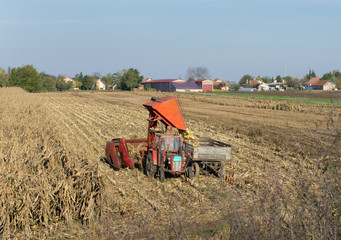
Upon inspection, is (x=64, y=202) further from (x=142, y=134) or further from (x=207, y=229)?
(x=142, y=134)

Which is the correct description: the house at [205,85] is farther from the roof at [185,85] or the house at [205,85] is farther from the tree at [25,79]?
the tree at [25,79]

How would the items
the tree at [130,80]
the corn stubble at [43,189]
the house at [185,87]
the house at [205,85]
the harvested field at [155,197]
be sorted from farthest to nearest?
the house at [205,85] → the tree at [130,80] → the house at [185,87] → the corn stubble at [43,189] → the harvested field at [155,197]

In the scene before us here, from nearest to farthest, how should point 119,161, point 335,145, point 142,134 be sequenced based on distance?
point 335,145
point 119,161
point 142,134

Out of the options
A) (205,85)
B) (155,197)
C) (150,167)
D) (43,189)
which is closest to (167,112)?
(150,167)

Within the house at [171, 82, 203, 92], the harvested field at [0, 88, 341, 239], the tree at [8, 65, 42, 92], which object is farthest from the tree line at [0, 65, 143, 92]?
the harvested field at [0, 88, 341, 239]

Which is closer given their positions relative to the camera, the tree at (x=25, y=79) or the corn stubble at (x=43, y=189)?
the corn stubble at (x=43, y=189)

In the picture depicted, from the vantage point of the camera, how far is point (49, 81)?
371 feet

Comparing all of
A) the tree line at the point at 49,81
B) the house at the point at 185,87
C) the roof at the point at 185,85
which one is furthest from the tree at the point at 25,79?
the roof at the point at 185,85

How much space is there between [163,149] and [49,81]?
351 ft

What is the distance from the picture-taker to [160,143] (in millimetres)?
12883

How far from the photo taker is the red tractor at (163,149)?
41.8 feet

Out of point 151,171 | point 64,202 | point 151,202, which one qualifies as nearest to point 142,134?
point 151,171

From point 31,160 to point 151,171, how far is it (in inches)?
177

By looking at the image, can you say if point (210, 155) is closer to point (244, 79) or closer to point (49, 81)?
point (49, 81)
